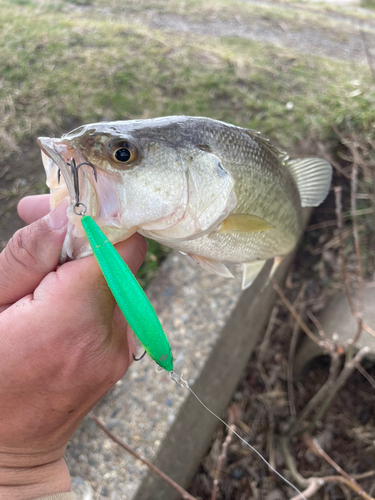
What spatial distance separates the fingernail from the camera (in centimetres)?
99

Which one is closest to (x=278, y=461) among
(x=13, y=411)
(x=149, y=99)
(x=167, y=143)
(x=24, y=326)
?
(x=13, y=411)

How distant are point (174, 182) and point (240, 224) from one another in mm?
282

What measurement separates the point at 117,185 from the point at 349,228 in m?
2.45

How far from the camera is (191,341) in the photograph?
2.02 meters

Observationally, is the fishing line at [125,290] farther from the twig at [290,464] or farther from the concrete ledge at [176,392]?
the twig at [290,464]

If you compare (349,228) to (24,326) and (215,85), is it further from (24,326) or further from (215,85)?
(24,326)

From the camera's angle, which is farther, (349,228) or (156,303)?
(349,228)

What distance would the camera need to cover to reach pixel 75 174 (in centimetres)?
87

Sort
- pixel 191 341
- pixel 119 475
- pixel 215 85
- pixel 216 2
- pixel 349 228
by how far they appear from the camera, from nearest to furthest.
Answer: pixel 119 475 → pixel 191 341 → pixel 349 228 → pixel 215 85 → pixel 216 2

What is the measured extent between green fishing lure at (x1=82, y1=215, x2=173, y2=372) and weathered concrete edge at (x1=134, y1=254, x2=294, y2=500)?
1.07 m

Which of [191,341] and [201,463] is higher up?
[191,341]

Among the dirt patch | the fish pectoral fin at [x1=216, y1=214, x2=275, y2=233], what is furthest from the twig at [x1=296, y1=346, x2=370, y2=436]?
the fish pectoral fin at [x1=216, y1=214, x2=275, y2=233]

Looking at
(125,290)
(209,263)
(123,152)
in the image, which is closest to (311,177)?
(209,263)

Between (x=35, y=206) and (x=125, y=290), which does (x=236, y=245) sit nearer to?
(x=125, y=290)
